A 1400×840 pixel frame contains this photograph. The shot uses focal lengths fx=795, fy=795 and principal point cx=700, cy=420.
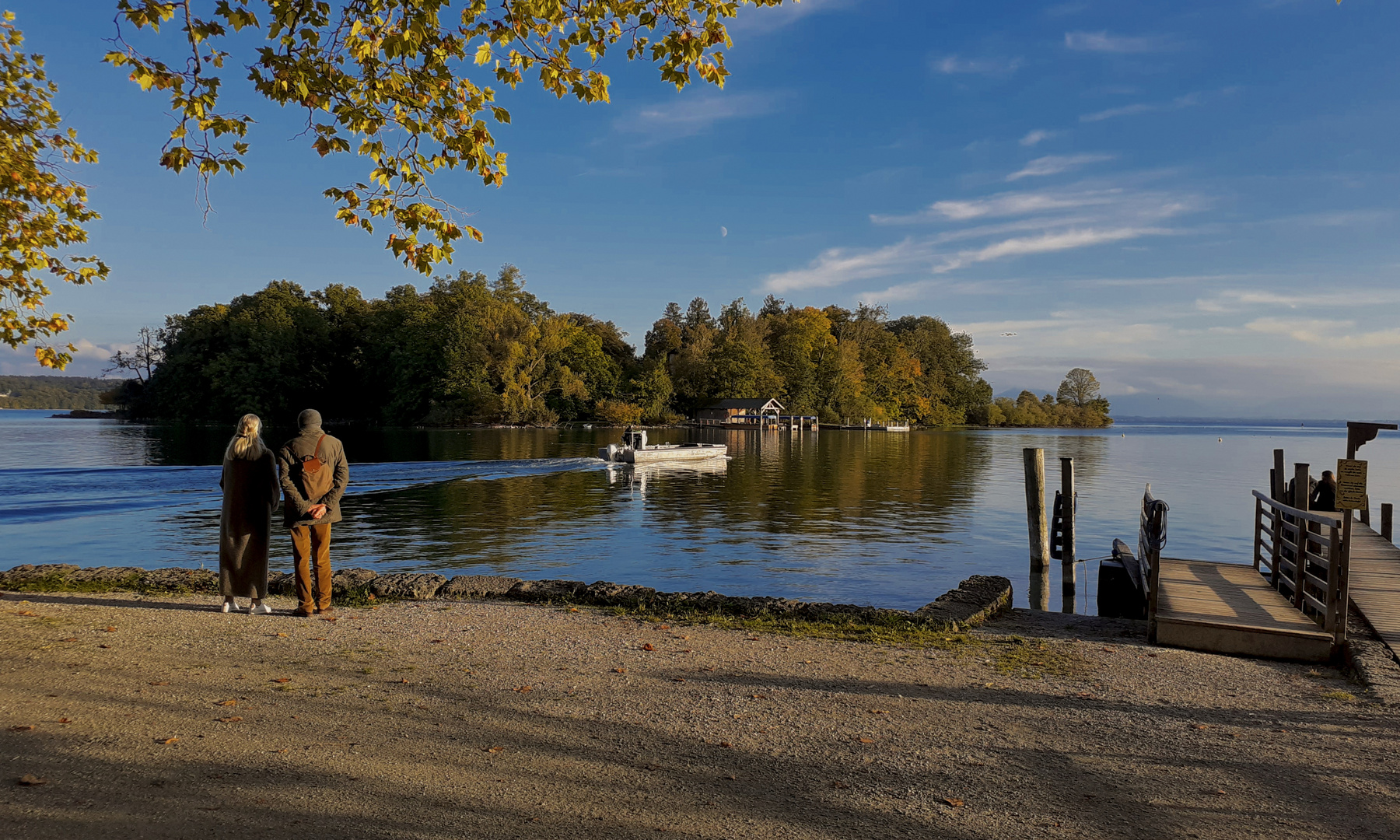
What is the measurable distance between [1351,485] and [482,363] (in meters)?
84.7

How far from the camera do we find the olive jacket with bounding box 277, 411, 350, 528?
758cm

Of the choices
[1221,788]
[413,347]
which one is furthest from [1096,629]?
[413,347]

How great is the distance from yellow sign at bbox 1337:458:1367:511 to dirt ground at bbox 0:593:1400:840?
3.23 m

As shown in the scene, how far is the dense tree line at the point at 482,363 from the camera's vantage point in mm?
88750

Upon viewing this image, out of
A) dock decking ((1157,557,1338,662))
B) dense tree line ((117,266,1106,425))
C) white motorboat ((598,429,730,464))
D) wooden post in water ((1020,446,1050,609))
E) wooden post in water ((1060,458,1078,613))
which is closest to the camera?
dock decking ((1157,557,1338,662))

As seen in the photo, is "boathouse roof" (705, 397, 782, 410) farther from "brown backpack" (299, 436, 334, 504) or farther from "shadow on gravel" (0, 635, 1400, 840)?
"shadow on gravel" (0, 635, 1400, 840)

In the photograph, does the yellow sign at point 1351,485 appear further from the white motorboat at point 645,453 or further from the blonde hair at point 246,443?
the white motorboat at point 645,453

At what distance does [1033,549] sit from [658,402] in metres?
85.8

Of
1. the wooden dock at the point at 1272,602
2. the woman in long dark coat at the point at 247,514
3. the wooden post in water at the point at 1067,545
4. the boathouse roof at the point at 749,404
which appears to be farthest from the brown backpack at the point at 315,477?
the boathouse roof at the point at 749,404

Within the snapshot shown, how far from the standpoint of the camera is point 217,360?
288 ft

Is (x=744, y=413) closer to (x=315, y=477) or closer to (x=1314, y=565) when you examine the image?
(x=1314, y=565)

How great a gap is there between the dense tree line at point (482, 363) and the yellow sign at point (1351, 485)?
8250 centimetres

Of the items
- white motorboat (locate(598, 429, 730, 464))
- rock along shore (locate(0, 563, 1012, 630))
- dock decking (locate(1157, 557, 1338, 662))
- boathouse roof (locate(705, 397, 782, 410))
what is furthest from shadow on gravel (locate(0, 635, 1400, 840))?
boathouse roof (locate(705, 397, 782, 410))

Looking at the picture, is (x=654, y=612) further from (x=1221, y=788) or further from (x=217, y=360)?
(x=217, y=360)
